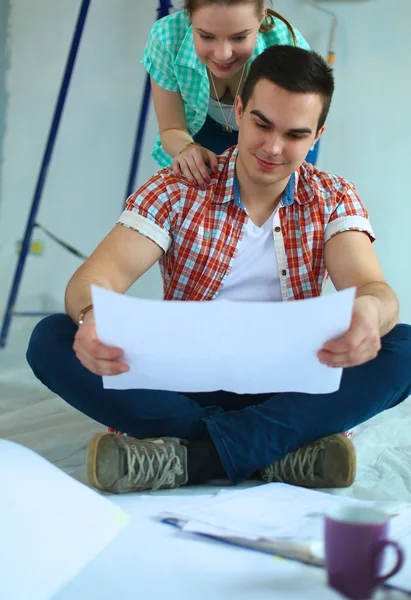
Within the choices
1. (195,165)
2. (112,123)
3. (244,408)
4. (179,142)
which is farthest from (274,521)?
(112,123)

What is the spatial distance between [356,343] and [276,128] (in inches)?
21.7

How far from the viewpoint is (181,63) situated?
182cm

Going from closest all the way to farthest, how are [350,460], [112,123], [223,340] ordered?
[223,340] → [350,460] → [112,123]

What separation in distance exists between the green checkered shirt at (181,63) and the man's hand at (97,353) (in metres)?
0.91

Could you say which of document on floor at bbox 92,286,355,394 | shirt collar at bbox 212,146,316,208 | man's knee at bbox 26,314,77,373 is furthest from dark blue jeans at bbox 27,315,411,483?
shirt collar at bbox 212,146,316,208

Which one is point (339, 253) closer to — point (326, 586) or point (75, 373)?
point (75, 373)

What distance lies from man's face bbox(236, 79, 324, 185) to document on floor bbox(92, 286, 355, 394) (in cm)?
52

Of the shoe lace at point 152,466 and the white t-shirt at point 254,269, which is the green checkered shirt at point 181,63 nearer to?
the white t-shirt at point 254,269

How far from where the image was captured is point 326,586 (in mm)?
751

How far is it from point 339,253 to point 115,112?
1746mm

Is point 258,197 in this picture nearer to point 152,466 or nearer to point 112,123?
point 152,466

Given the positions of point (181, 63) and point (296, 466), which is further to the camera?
point (181, 63)

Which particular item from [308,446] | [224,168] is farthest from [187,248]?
[308,446]

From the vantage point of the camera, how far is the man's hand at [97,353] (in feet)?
3.56
